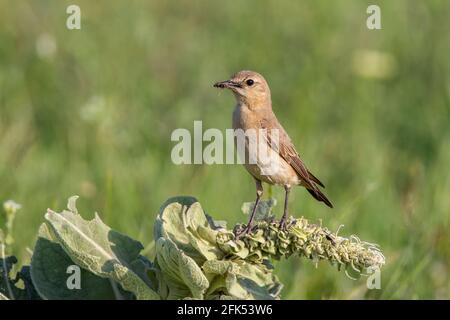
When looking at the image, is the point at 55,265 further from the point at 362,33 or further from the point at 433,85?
the point at 362,33

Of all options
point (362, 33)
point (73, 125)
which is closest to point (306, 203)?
point (73, 125)

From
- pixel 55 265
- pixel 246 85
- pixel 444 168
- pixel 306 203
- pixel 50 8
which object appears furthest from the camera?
pixel 50 8

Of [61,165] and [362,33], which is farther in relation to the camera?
[362,33]

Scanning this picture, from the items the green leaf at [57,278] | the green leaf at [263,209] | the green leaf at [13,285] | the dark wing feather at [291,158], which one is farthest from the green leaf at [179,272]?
the dark wing feather at [291,158]

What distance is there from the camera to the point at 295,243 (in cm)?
382

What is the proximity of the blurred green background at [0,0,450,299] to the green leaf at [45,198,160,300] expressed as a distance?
146 centimetres

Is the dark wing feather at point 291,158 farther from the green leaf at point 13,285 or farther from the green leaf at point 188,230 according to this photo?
the green leaf at point 13,285

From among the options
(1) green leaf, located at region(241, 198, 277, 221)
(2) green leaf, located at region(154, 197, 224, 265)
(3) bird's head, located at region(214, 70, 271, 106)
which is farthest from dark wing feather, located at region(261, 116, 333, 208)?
(2) green leaf, located at region(154, 197, 224, 265)

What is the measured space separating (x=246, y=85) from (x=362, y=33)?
5434 millimetres

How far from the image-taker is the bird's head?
5.38m

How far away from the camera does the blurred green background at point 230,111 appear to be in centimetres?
646

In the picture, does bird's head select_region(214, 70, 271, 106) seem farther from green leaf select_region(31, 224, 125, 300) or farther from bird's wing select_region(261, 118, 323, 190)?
green leaf select_region(31, 224, 125, 300)

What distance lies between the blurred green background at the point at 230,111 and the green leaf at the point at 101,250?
4.79 ft

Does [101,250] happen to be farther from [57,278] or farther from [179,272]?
[179,272]
